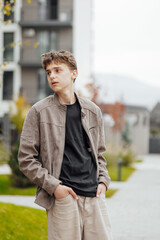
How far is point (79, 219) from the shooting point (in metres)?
3.03

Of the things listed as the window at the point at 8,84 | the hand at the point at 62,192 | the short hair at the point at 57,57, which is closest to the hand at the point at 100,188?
the hand at the point at 62,192

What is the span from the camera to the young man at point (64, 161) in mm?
2977

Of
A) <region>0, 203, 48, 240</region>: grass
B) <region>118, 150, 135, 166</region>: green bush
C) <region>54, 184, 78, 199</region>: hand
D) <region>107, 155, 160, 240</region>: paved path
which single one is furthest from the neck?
<region>118, 150, 135, 166</region>: green bush

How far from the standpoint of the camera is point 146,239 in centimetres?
639

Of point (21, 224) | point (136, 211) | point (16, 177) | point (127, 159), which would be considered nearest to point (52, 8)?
point (127, 159)

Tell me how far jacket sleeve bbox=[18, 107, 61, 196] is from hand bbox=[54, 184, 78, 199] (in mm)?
29

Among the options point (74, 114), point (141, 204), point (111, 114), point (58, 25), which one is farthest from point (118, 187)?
point (111, 114)

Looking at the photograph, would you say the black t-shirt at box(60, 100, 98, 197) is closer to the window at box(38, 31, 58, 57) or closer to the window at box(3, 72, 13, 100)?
the window at box(38, 31, 58, 57)

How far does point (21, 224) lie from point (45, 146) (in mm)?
2963

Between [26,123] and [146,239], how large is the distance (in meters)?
3.98

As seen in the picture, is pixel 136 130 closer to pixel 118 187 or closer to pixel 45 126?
pixel 118 187

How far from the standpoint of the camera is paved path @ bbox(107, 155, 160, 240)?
6.89m

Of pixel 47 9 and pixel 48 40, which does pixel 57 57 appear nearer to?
pixel 48 40

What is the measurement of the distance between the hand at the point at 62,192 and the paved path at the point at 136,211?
3.70 m
